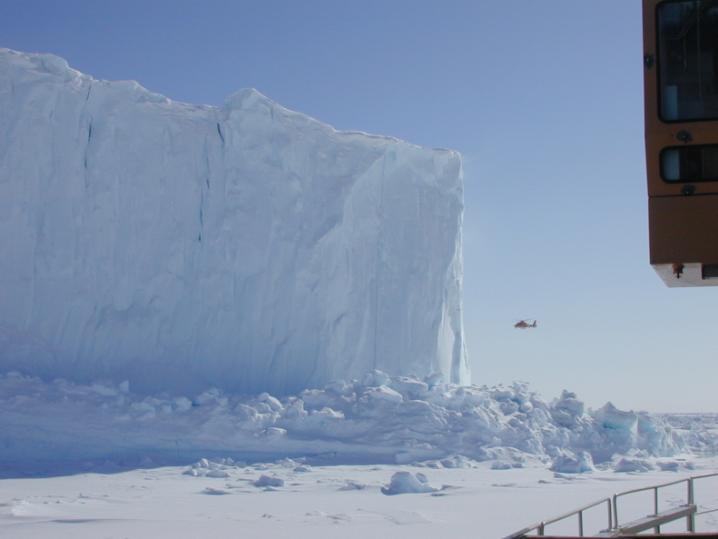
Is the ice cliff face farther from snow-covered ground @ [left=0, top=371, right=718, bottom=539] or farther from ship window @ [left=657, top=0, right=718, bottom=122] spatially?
ship window @ [left=657, top=0, right=718, bottom=122]

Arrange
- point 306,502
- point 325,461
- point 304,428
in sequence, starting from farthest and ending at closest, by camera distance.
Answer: point 304,428, point 325,461, point 306,502

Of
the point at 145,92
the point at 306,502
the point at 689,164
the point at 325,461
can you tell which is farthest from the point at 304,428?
the point at 689,164

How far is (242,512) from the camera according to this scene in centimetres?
1064

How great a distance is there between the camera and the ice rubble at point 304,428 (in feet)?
50.2

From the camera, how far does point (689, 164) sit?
411 cm

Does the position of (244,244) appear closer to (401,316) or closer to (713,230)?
(401,316)

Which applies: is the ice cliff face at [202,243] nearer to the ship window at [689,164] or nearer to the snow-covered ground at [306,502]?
the snow-covered ground at [306,502]

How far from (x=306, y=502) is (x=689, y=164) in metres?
8.50

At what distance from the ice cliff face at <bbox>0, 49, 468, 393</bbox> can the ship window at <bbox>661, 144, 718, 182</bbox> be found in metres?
15.6

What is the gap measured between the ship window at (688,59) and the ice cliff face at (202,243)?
51.1 feet

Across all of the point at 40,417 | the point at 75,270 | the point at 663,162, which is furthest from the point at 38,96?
the point at 663,162

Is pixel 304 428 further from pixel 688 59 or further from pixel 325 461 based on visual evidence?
pixel 688 59

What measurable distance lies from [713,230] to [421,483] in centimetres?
909

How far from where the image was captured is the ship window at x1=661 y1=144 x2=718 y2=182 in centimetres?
406
